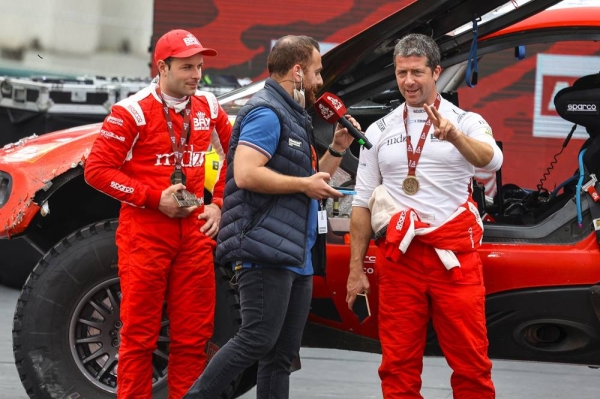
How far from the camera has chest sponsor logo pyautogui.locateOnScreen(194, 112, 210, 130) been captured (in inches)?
190

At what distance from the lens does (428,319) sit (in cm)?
477

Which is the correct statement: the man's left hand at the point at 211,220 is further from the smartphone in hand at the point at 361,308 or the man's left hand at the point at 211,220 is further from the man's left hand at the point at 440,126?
the man's left hand at the point at 440,126

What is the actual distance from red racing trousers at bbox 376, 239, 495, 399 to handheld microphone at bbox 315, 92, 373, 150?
49 centimetres

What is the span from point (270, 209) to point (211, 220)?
0.44 m

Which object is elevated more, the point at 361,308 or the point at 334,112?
the point at 334,112

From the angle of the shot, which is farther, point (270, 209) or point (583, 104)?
point (583, 104)

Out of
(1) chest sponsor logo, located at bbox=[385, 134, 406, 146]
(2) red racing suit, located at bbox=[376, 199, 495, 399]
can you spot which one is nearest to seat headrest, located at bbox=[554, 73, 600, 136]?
(2) red racing suit, located at bbox=[376, 199, 495, 399]

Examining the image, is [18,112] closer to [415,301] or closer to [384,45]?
[384,45]

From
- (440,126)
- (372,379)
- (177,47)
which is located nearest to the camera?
(440,126)

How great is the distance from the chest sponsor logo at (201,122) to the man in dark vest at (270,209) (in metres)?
0.27

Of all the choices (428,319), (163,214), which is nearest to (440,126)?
(428,319)

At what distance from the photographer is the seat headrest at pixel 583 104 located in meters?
5.31

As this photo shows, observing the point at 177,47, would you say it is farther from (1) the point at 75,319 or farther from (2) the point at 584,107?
(2) the point at 584,107

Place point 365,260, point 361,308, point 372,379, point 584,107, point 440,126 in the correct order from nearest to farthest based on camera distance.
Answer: point 440,126, point 365,260, point 361,308, point 584,107, point 372,379
